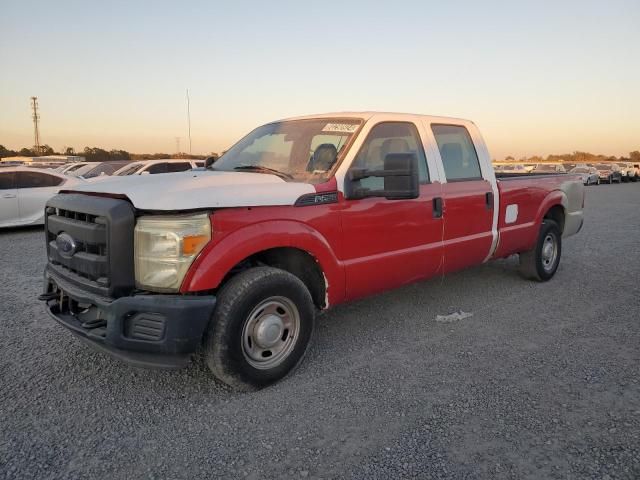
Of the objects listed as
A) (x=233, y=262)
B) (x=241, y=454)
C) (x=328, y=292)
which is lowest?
(x=241, y=454)

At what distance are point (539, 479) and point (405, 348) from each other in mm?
1707

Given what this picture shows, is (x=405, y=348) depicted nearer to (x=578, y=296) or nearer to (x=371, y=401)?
(x=371, y=401)

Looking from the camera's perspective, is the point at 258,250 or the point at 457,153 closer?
the point at 258,250

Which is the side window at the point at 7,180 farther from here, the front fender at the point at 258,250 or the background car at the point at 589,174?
the background car at the point at 589,174

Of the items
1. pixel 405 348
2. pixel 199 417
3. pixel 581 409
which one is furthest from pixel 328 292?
pixel 581 409

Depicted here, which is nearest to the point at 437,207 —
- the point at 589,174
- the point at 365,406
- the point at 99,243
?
the point at 365,406

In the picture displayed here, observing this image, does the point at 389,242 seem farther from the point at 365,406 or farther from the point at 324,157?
the point at 365,406

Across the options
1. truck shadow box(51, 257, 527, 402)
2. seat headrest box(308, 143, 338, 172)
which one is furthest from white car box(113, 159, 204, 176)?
seat headrest box(308, 143, 338, 172)

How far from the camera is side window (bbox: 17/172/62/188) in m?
10.6

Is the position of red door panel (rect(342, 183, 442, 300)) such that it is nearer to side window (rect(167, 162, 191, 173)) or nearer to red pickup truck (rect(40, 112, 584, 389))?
red pickup truck (rect(40, 112, 584, 389))

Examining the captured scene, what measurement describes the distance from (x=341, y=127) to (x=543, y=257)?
3.54m

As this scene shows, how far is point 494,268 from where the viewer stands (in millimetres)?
6949

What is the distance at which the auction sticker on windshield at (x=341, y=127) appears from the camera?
4023mm

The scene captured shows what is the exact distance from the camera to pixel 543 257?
6.16 meters
